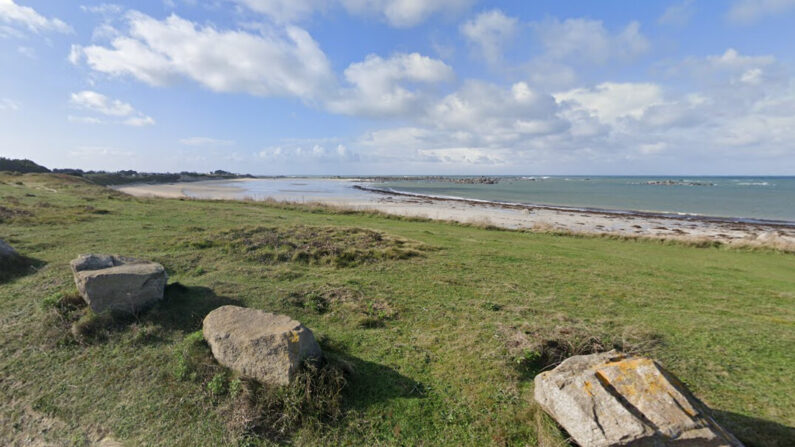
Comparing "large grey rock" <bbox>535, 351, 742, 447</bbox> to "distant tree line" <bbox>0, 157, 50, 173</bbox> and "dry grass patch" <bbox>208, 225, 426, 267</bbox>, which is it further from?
"distant tree line" <bbox>0, 157, 50, 173</bbox>

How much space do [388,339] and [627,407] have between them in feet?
13.7

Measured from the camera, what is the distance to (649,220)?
38156 mm

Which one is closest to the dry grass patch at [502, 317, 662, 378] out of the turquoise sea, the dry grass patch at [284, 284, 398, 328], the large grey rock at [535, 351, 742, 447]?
the large grey rock at [535, 351, 742, 447]

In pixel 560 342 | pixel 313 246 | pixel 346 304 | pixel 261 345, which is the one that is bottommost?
pixel 346 304

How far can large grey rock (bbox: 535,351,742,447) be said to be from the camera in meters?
3.27

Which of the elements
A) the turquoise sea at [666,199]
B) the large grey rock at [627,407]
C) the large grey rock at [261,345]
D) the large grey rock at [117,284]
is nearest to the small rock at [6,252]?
the large grey rock at [117,284]

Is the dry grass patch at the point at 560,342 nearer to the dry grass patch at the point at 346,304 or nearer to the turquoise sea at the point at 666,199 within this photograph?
the dry grass patch at the point at 346,304

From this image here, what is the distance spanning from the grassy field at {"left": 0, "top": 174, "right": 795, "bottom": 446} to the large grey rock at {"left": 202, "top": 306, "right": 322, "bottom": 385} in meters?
0.33

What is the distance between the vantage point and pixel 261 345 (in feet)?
16.4

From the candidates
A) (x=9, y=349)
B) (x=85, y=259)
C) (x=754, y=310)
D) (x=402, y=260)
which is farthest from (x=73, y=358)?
(x=754, y=310)

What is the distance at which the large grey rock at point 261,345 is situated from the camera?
15.8ft

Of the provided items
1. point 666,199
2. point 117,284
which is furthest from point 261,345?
point 666,199

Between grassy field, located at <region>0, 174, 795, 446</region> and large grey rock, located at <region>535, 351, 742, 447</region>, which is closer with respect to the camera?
large grey rock, located at <region>535, 351, 742, 447</region>

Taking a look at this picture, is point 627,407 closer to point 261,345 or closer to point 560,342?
point 560,342
